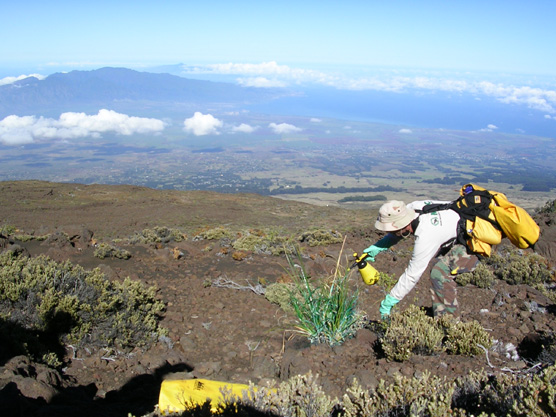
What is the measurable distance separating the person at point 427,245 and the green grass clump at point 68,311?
263cm

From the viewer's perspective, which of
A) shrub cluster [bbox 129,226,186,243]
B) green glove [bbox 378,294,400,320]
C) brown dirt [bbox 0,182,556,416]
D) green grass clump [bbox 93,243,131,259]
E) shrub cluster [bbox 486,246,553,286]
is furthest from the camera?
Answer: shrub cluster [bbox 129,226,186,243]

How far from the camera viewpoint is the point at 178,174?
95250 mm

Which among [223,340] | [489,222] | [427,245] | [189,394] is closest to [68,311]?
[223,340]

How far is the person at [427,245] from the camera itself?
11.4ft

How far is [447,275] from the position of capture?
392 centimetres

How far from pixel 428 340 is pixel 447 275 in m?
0.91

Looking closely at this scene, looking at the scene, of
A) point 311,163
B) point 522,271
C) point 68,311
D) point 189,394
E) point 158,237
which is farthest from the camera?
point 311,163

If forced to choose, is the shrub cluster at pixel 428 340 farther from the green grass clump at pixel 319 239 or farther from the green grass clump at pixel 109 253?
the green grass clump at pixel 319 239

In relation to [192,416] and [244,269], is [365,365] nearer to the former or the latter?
[192,416]

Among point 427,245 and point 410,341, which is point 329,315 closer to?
point 410,341

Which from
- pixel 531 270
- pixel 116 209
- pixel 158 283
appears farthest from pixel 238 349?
pixel 116 209

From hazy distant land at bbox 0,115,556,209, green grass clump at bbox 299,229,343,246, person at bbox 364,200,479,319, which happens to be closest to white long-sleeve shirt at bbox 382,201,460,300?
person at bbox 364,200,479,319

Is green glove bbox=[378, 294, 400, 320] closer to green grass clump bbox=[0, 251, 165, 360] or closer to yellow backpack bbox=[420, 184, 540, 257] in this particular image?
yellow backpack bbox=[420, 184, 540, 257]

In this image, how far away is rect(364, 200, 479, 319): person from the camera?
3.47 m
